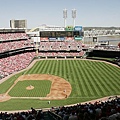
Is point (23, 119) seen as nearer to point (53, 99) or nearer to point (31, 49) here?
point (53, 99)

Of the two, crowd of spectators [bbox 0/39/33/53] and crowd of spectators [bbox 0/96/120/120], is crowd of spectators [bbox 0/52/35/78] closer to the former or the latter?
crowd of spectators [bbox 0/39/33/53]

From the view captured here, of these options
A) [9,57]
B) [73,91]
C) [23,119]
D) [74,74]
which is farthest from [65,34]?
[23,119]

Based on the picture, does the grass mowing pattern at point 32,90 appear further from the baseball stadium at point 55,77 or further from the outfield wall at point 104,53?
the outfield wall at point 104,53

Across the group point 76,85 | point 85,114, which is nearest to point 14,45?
point 76,85

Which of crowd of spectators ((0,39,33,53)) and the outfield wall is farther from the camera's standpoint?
the outfield wall

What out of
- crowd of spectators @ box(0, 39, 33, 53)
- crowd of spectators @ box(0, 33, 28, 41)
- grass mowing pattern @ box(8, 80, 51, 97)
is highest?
crowd of spectators @ box(0, 33, 28, 41)

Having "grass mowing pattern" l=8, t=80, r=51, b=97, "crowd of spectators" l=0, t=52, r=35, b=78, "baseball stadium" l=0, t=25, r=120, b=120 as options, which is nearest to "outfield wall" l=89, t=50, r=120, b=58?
"baseball stadium" l=0, t=25, r=120, b=120

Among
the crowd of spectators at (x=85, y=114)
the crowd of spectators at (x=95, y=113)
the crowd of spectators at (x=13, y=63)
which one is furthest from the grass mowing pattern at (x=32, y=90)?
the crowd of spectators at (x=95, y=113)
